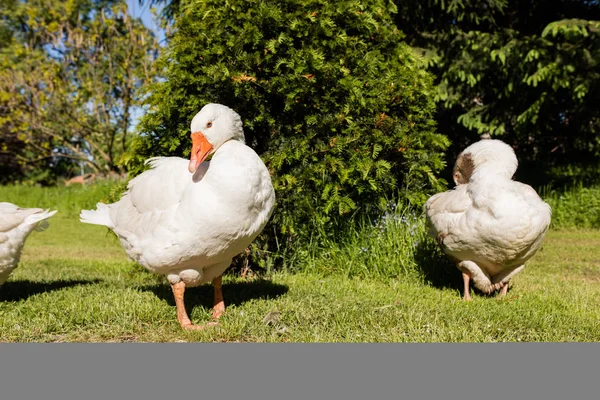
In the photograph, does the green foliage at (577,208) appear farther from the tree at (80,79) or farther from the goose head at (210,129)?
the tree at (80,79)

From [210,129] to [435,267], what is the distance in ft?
10.0

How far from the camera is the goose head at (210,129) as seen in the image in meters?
3.77

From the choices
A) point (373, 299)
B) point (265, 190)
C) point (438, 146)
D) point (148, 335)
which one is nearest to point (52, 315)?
point (148, 335)

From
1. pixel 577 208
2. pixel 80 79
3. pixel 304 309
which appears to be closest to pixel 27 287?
pixel 304 309

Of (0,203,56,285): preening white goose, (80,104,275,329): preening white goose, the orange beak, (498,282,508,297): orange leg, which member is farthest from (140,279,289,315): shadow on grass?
(498,282,508,297): orange leg

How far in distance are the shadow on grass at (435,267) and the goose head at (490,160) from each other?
3.09 ft

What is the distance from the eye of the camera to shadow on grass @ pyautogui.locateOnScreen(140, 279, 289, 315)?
4777mm

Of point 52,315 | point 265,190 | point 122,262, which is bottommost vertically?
point 122,262

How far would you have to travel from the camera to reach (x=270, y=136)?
19.5ft

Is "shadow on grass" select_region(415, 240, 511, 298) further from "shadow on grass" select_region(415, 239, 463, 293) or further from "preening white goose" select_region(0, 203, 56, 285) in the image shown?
"preening white goose" select_region(0, 203, 56, 285)

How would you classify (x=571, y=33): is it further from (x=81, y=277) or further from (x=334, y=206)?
(x=81, y=277)

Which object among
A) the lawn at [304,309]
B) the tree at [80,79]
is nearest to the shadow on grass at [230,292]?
the lawn at [304,309]

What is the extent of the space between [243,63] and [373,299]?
2684 mm

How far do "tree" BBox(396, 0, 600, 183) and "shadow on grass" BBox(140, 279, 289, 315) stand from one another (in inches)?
233
